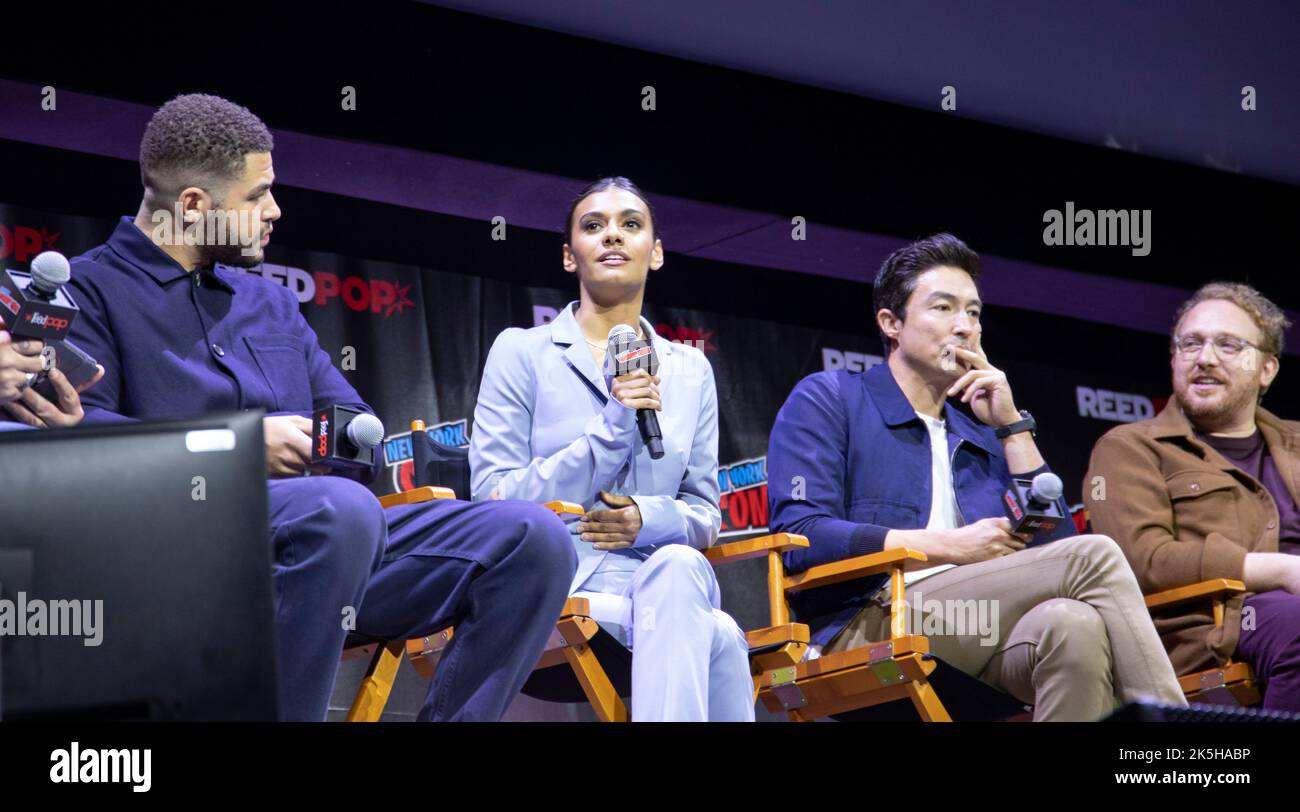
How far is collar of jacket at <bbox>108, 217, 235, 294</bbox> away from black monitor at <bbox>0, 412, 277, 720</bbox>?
1.36 m

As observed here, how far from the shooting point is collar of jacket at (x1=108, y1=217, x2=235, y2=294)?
2.71 metres

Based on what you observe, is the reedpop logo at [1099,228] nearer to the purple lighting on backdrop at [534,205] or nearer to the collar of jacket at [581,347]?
the purple lighting on backdrop at [534,205]

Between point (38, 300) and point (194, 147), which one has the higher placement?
point (194, 147)

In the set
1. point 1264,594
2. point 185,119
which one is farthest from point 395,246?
point 1264,594

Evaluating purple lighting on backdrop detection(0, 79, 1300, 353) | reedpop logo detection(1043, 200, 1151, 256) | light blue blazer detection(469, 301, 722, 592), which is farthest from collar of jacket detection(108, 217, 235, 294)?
reedpop logo detection(1043, 200, 1151, 256)

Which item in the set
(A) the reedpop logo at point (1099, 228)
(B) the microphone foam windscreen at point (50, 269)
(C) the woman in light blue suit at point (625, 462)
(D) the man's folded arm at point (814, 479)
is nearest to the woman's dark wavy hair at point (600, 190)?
(C) the woman in light blue suit at point (625, 462)

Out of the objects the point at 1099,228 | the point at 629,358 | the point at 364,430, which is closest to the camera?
the point at 364,430

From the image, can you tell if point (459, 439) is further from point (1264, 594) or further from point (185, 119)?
point (1264, 594)

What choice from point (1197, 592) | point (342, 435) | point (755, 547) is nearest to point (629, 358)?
point (755, 547)

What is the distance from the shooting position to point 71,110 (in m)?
3.80

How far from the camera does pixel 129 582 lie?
1.40m

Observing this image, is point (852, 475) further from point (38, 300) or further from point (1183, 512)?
point (38, 300)

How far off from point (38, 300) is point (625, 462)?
1.30 m

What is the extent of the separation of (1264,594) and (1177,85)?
2.06 metres
